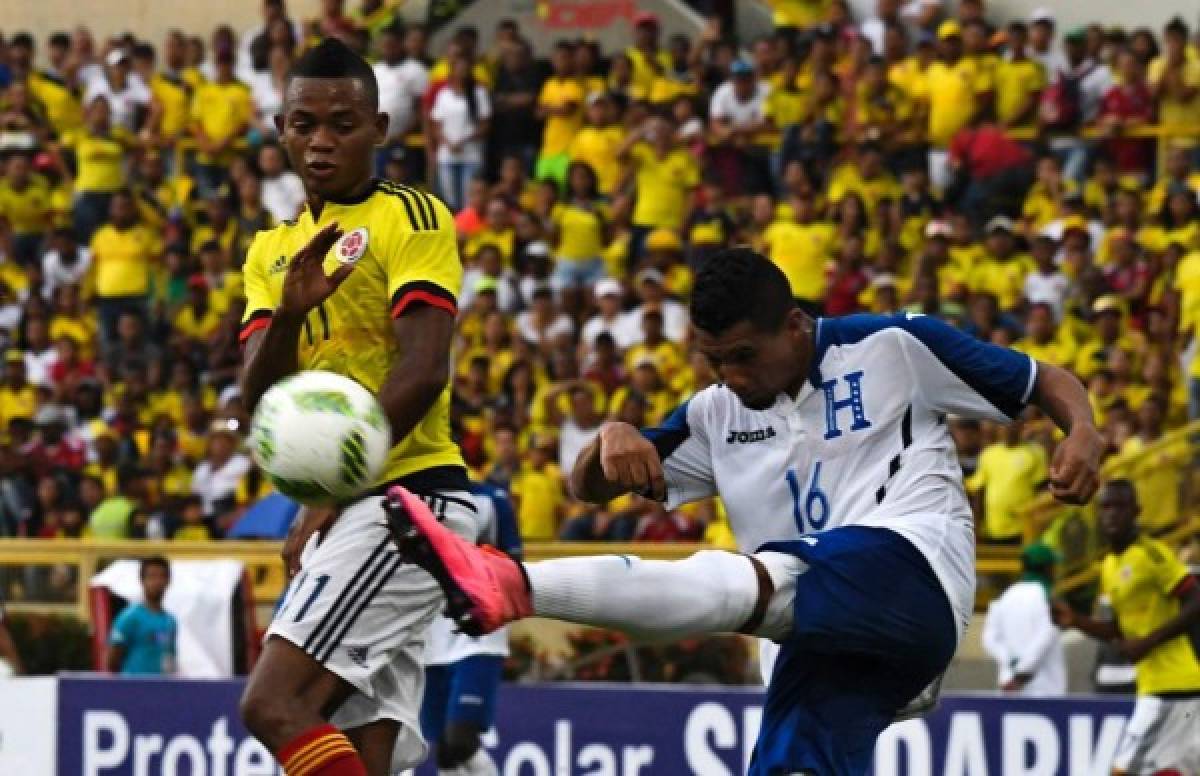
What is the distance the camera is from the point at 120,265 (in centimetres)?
2323

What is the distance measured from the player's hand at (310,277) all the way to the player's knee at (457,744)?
4.96 metres

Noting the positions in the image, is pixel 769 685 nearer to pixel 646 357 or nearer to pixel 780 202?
pixel 646 357

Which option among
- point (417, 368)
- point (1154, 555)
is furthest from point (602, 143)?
point (417, 368)

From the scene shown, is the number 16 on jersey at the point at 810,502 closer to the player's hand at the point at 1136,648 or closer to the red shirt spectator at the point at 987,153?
the player's hand at the point at 1136,648

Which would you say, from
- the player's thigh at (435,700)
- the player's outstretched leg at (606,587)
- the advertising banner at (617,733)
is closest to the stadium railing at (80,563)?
the advertising banner at (617,733)

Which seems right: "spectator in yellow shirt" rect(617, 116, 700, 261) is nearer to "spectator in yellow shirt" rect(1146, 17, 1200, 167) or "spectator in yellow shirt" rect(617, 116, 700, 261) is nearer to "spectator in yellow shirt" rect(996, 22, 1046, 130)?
"spectator in yellow shirt" rect(996, 22, 1046, 130)

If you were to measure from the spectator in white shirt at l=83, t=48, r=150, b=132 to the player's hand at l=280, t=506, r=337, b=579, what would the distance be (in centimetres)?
1762

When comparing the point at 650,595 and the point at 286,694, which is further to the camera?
the point at 286,694

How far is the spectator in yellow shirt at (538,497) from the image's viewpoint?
61.4 feet

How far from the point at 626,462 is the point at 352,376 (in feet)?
3.39

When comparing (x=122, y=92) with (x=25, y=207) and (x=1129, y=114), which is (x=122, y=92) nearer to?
(x=25, y=207)

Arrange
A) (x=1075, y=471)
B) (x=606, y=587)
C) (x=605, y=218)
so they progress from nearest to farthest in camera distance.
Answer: (x=606, y=587) → (x=1075, y=471) → (x=605, y=218)

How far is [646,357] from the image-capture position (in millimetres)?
19562

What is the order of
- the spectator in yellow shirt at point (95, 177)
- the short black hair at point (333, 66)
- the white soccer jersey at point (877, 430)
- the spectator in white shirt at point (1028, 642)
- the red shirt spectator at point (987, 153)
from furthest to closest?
the spectator in yellow shirt at point (95, 177)
the red shirt spectator at point (987, 153)
the spectator in white shirt at point (1028, 642)
the short black hair at point (333, 66)
the white soccer jersey at point (877, 430)
